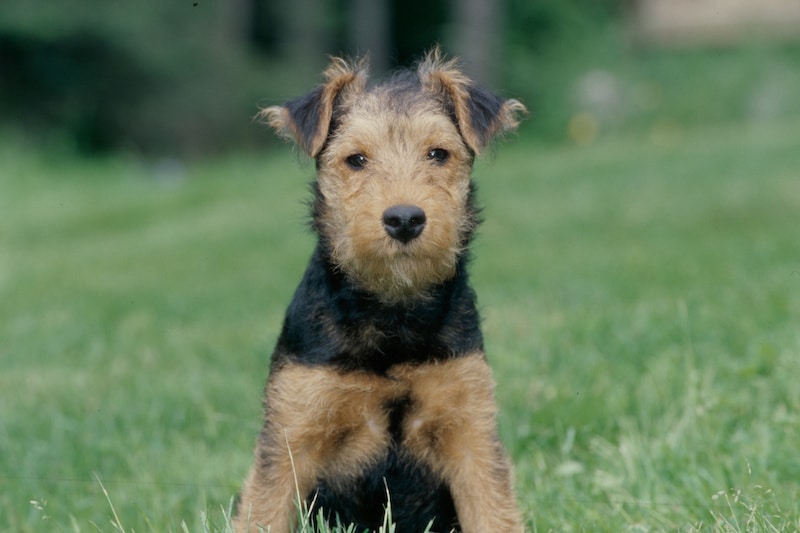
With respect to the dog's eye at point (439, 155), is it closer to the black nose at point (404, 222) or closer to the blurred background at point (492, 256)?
the black nose at point (404, 222)

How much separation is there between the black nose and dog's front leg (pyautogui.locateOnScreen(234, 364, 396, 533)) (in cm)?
50

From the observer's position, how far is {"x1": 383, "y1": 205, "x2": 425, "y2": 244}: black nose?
3658 millimetres

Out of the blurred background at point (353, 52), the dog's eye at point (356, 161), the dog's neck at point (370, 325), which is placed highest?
the dog's eye at point (356, 161)

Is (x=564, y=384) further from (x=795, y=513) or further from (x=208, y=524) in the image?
(x=208, y=524)

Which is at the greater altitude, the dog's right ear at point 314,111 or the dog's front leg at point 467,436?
the dog's right ear at point 314,111

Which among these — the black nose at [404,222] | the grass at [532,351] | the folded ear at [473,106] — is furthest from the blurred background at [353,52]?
the black nose at [404,222]

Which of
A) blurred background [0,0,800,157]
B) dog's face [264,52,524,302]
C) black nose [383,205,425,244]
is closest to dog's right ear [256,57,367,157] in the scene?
dog's face [264,52,524,302]

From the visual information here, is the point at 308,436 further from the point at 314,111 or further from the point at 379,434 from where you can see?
the point at 314,111

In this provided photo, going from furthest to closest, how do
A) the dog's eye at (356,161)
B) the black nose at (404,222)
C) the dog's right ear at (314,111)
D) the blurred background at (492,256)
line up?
the blurred background at (492,256)
the dog's right ear at (314,111)
the dog's eye at (356,161)
the black nose at (404,222)

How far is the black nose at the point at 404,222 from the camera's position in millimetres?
3658

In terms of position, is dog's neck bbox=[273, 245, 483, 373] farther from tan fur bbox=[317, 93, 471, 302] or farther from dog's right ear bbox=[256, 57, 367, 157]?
dog's right ear bbox=[256, 57, 367, 157]

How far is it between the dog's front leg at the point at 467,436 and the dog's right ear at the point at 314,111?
3.19ft

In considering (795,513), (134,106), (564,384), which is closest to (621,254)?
(564,384)

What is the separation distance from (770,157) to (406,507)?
39.0 ft
